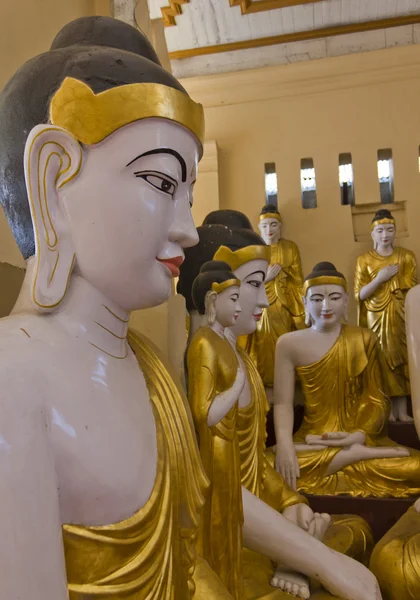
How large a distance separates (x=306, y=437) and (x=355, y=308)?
232 cm

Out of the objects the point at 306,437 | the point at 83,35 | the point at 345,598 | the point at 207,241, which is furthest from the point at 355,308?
the point at 83,35

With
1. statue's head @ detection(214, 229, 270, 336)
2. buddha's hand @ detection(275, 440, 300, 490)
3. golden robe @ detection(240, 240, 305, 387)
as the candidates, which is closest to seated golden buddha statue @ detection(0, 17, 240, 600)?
statue's head @ detection(214, 229, 270, 336)

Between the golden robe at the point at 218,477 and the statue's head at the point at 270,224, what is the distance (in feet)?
12.2

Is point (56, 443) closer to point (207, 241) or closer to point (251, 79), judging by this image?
point (207, 241)

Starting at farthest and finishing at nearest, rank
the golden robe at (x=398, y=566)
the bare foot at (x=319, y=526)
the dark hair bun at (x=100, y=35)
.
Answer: the golden robe at (x=398, y=566), the bare foot at (x=319, y=526), the dark hair bun at (x=100, y=35)

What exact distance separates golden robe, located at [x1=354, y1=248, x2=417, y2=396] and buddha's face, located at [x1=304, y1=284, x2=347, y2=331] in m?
1.29

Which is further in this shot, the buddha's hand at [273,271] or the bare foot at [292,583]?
the buddha's hand at [273,271]

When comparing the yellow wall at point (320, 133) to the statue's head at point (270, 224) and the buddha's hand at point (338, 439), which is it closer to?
the statue's head at point (270, 224)

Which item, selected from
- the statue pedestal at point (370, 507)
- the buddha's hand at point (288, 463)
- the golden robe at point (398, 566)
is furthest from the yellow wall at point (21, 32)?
the statue pedestal at point (370, 507)

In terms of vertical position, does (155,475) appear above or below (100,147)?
below

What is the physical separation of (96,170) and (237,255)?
117cm

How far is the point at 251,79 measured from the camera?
5707 mm

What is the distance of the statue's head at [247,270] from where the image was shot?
196 centimetres

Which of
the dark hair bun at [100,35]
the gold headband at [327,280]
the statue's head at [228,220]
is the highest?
the dark hair bun at [100,35]
